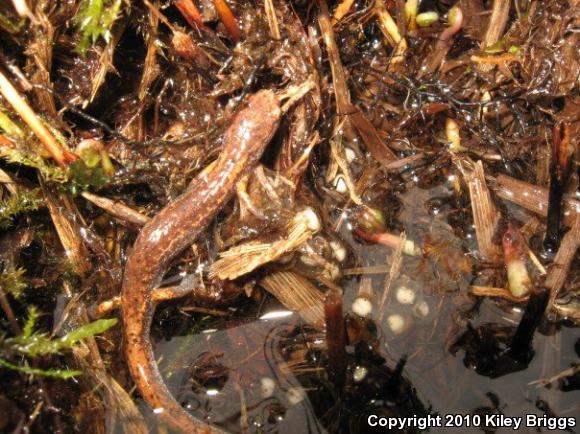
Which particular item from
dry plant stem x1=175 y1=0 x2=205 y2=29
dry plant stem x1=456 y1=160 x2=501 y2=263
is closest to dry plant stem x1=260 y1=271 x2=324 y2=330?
dry plant stem x1=456 y1=160 x2=501 y2=263

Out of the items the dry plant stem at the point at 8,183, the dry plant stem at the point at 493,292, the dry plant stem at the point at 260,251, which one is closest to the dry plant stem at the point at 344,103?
the dry plant stem at the point at 260,251

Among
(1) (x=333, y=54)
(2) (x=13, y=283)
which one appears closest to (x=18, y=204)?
(2) (x=13, y=283)

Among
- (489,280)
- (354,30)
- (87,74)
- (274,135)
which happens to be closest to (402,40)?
(354,30)

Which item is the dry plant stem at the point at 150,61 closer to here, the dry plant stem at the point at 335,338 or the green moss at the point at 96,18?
the green moss at the point at 96,18

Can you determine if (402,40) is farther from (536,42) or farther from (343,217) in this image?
(343,217)

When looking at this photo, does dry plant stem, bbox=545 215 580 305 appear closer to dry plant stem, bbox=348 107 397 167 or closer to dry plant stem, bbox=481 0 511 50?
dry plant stem, bbox=348 107 397 167
